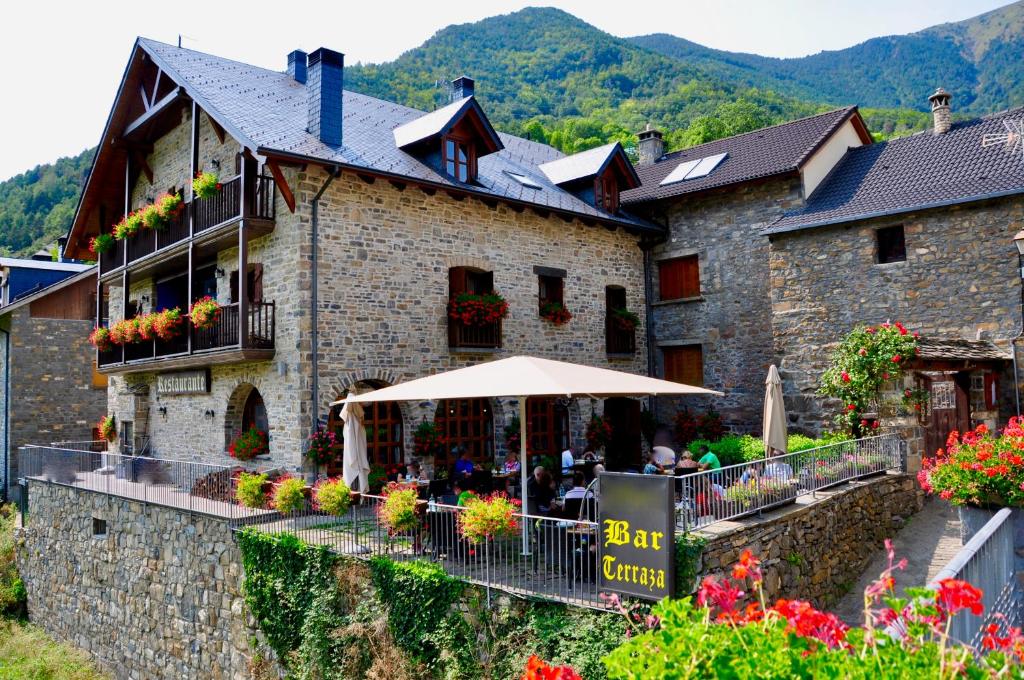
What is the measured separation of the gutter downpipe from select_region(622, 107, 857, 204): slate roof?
8.52 metres

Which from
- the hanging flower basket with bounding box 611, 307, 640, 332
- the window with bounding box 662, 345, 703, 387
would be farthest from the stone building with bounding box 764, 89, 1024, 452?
the hanging flower basket with bounding box 611, 307, 640, 332

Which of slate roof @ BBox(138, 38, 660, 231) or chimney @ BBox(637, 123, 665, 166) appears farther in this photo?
chimney @ BBox(637, 123, 665, 166)

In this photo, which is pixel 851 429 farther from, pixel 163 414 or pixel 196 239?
pixel 163 414

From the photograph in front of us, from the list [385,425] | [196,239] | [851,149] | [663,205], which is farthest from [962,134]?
[196,239]

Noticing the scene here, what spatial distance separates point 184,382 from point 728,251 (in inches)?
491

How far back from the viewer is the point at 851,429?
13195 millimetres

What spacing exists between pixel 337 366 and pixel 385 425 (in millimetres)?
1685

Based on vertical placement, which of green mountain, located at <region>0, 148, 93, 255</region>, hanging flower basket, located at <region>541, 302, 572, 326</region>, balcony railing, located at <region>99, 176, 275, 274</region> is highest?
green mountain, located at <region>0, 148, 93, 255</region>

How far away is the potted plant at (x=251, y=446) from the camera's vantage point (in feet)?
46.0

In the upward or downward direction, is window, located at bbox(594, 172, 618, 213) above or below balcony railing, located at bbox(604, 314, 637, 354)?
above

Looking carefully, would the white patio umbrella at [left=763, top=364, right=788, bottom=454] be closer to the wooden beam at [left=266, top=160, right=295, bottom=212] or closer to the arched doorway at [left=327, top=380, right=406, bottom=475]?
the arched doorway at [left=327, top=380, right=406, bottom=475]

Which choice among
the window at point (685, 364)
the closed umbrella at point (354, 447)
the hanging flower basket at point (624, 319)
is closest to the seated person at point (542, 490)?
the closed umbrella at point (354, 447)

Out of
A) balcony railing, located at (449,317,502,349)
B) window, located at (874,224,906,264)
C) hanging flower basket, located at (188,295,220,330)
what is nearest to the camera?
hanging flower basket, located at (188,295,220,330)

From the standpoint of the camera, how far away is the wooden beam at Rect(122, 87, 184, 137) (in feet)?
50.5
